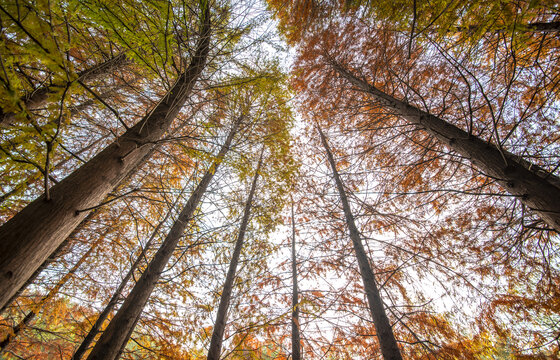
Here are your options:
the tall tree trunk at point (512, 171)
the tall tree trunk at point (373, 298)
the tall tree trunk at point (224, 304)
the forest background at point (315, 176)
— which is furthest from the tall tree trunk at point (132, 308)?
the tall tree trunk at point (373, 298)

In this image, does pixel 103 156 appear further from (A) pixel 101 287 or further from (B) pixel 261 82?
(A) pixel 101 287

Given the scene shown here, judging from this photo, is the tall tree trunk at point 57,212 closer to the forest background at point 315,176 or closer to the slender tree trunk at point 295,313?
the forest background at point 315,176

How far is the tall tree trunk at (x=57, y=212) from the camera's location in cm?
85

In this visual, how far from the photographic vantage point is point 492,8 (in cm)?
181

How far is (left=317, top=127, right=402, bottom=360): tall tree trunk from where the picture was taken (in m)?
2.76

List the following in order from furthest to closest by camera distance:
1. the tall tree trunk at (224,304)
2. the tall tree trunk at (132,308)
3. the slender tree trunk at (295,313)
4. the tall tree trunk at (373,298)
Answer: the slender tree trunk at (295,313) < the tall tree trunk at (224,304) < the tall tree trunk at (373,298) < the tall tree trunk at (132,308)

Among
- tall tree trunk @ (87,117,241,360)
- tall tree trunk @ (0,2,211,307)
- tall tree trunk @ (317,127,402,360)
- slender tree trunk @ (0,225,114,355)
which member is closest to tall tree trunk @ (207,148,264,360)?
tall tree trunk @ (87,117,241,360)

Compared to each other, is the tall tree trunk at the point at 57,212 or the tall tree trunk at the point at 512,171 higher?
the tall tree trunk at the point at 512,171

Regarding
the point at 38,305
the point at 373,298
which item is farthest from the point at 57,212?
the point at 38,305

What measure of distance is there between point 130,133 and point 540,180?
3894mm

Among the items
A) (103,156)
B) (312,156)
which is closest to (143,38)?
(103,156)

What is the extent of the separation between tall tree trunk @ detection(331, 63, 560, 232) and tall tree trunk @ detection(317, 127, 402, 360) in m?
2.35

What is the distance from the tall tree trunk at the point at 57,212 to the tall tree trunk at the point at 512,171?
3.38 meters

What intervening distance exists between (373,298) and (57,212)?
4.15 m
